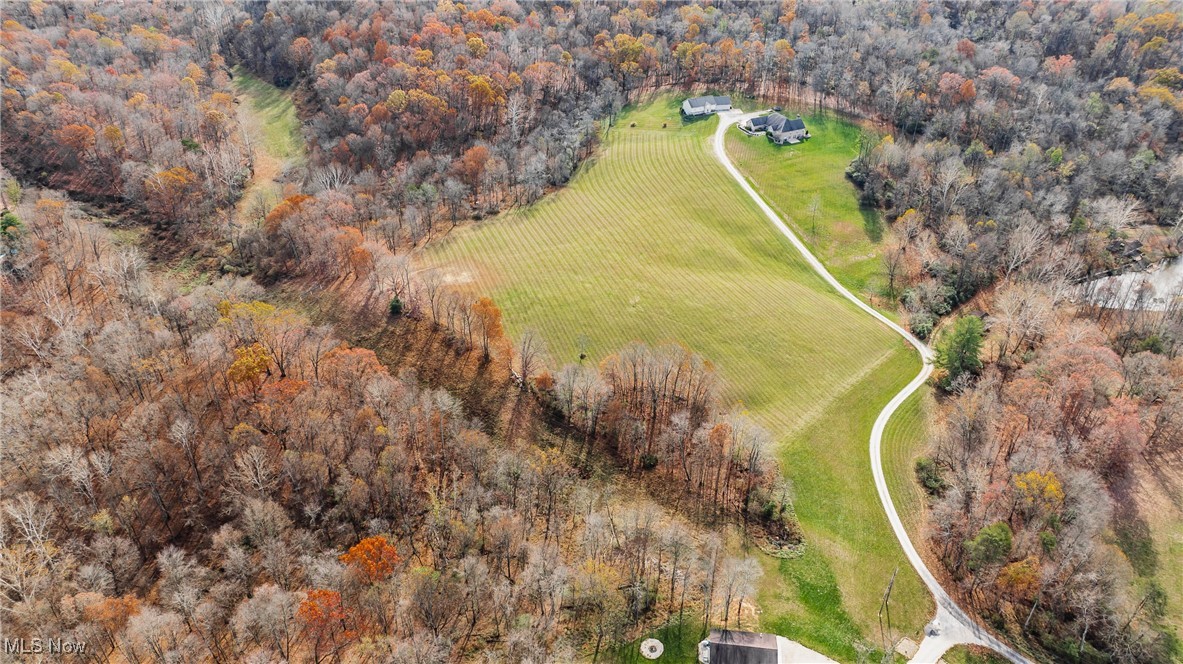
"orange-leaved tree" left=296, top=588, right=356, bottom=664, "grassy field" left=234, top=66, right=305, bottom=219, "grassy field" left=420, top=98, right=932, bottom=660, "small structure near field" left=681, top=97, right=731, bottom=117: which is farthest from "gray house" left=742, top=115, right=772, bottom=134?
"orange-leaved tree" left=296, top=588, right=356, bottom=664

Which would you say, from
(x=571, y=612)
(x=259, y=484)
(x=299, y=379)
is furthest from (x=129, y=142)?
(x=571, y=612)

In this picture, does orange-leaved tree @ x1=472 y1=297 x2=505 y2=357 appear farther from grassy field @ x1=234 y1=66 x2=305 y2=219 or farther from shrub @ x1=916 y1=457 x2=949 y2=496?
grassy field @ x1=234 y1=66 x2=305 y2=219

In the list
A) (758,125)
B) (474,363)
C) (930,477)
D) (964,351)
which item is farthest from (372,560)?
(758,125)

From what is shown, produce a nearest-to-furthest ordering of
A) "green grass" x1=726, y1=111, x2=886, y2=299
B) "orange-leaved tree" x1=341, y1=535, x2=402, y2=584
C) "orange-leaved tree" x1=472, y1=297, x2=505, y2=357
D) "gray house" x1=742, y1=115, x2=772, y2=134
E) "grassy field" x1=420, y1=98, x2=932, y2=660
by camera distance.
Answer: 1. "orange-leaved tree" x1=341, y1=535, x2=402, y2=584
2. "grassy field" x1=420, y1=98, x2=932, y2=660
3. "orange-leaved tree" x1=472, y1=297, x2=505, y2=357
4. "green grass" x1=726, y1=111, x2=886, y2=299
5. "gray house" x1=742, y1=115, x2=772, y2=134

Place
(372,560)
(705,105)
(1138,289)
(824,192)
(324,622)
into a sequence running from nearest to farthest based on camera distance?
(324,622), (372,560), (1138,289), (824,192), (705,105)

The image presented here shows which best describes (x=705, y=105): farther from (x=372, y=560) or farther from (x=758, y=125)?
(x=372, y=560)

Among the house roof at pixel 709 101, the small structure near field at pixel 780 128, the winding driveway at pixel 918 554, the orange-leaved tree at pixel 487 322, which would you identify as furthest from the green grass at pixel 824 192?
the orange-leaved tree at pixel 487 322
